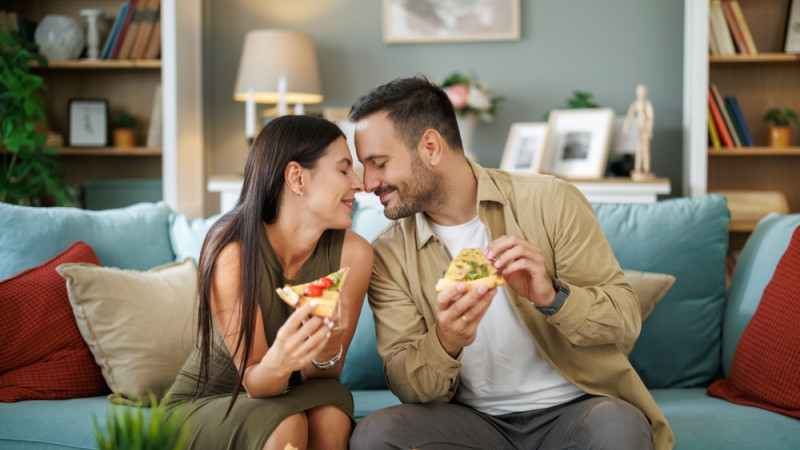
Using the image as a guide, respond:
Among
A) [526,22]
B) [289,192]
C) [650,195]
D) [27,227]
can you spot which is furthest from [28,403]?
[526,22]

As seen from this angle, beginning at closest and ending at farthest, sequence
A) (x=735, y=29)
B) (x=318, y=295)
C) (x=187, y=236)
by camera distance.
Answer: (x=318, y=295) < (x=187, y=236) < (x=735, y=29)

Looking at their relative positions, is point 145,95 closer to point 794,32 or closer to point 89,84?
point 89,84

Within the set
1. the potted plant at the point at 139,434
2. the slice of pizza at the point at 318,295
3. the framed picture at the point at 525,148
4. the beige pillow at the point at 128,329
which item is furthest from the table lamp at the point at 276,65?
the potted plant at the point at 139,434

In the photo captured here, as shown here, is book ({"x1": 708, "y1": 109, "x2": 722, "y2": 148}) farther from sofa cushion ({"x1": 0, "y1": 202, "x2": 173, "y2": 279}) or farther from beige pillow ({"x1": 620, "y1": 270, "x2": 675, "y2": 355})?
sofa cushion ({"x1": 0, "y1": 202, "x2": 173, "y2": 279})

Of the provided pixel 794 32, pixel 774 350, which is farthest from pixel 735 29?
pixel 774 350

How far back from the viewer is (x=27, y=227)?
7.48 feet

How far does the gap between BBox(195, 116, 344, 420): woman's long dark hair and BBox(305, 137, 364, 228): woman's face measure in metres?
0.02

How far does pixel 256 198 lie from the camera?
1.74 metres

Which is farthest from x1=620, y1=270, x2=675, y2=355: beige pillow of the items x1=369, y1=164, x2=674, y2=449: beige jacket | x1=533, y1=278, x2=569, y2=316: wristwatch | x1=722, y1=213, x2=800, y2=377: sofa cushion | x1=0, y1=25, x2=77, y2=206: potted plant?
x1=0, y1=25, x2=77, y2=206: potted plant

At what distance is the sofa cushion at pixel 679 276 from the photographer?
227 cm

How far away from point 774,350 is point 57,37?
370 centimetres

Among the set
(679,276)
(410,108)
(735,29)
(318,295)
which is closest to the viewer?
(318,295)

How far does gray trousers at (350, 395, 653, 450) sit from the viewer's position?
1562mm

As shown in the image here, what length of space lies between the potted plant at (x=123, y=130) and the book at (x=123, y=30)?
326 millimetres
